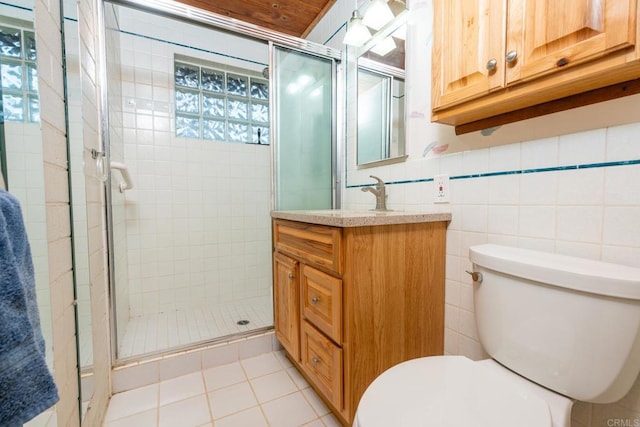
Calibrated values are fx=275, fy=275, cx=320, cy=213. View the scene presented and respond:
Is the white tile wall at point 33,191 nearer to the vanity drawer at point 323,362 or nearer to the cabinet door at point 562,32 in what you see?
the vanity drawer at point 323,362

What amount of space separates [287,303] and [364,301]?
1.79ft

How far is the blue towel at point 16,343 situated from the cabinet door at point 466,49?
1.09 metres

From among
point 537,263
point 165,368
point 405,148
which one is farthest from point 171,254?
point 537,263

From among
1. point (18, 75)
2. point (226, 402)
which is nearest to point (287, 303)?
point (226, 402)

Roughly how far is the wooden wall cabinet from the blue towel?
109 centimetres

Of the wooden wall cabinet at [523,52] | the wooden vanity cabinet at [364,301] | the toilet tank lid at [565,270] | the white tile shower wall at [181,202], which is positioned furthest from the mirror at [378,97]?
the white tile shower wall at [181,202]

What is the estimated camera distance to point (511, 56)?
73 centimetres

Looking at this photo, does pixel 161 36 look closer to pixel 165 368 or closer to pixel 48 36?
pixel 48 36

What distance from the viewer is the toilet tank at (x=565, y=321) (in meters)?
0.60

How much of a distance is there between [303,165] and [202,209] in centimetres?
99

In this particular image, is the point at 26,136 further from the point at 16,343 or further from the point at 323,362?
the point at 323,362

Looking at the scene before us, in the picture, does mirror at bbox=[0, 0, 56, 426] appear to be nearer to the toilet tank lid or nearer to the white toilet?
the white toilet

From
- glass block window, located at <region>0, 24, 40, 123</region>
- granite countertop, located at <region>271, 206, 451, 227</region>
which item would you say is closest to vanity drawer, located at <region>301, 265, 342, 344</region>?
granite countertop, located at <region>271, 206, 451, 227</region>

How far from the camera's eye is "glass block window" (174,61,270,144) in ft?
7.22
